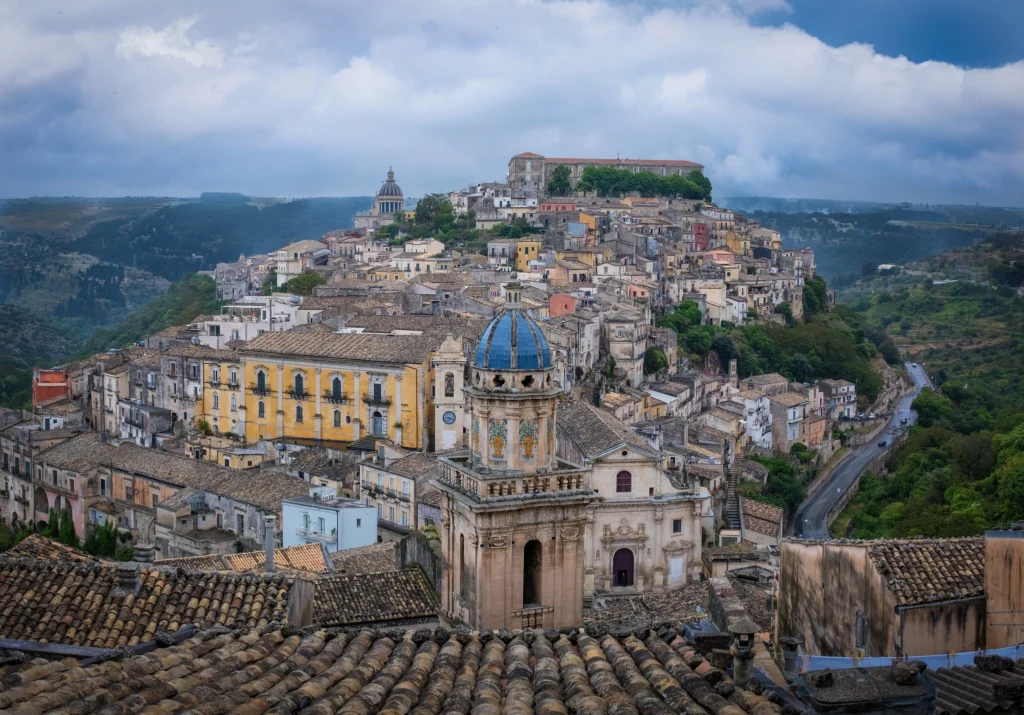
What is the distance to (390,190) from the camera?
107 metres

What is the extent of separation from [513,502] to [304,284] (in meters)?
53.9

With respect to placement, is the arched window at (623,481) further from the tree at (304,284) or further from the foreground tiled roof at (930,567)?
the tree at (304,284)

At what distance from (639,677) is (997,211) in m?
157

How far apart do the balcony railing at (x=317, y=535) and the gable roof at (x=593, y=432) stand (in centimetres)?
715

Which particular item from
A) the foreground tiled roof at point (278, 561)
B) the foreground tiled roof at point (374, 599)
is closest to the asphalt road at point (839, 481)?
the foreground tiled roof at point (278, 561)

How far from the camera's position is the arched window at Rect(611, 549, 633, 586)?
102 ft

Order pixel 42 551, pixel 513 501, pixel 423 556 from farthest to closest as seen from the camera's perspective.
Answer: pixel 423 556
pixel 42 551
pixel 513 501

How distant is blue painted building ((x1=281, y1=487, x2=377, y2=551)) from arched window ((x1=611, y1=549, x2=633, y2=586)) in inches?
280

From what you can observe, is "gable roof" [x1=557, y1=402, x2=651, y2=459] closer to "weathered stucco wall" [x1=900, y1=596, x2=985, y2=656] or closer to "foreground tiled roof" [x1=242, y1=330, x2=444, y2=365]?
"foreground tiled roof" [x1=242, y1=330, x2=444, y2=365]

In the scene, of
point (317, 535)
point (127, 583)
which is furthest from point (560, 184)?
point (127, 583)

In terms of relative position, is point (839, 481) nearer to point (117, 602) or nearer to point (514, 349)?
point (514, 349)

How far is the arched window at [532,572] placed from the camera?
1727cm

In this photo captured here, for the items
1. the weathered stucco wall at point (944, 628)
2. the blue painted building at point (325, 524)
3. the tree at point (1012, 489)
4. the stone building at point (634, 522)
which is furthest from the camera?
the tree at point (1012, 489)

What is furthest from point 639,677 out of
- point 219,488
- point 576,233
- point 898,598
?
point 576,233
